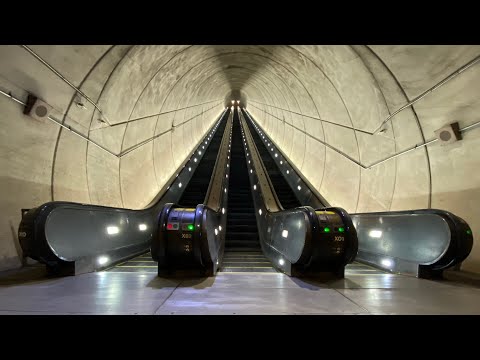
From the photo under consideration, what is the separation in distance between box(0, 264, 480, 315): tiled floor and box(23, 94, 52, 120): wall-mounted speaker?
229 cm

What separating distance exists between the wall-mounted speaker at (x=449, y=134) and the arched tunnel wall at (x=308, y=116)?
9 cm

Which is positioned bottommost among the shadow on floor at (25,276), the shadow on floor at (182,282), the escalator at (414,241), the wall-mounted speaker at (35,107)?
the shadow on floor at (182,282)

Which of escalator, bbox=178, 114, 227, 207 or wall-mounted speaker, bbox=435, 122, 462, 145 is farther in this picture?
escalator, bbox=178, 114, 227, 207

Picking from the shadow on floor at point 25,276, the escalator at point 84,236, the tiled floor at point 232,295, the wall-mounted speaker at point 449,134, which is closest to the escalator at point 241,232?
the tiled floor at point 232,295

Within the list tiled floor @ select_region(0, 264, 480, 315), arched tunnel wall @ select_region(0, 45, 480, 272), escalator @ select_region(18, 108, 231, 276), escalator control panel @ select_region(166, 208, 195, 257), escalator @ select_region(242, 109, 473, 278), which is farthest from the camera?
arched tunnel wall @ select_region(0, 45, 480, 272)

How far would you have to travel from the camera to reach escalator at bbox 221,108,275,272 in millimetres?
6113

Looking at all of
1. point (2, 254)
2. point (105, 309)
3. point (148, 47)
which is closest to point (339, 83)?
point (148, 47)

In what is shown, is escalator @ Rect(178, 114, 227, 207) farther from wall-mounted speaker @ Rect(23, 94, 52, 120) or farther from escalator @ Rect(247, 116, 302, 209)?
wall-mounted speaker @ Rect(23, 94, 52, 120)

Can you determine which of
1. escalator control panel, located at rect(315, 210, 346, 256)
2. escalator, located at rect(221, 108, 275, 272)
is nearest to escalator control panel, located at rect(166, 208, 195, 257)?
escalator, located at rect(221, 108, 275, 272)

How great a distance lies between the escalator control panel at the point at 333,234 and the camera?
4434 millimetres

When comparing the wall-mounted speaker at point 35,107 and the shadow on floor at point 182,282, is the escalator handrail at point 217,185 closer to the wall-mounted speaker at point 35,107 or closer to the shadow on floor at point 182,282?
the shadow on floor at point 182,282
